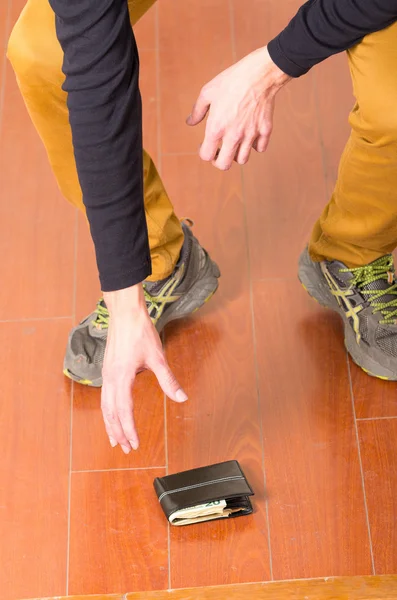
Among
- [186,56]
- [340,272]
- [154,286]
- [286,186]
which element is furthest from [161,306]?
[186,56]

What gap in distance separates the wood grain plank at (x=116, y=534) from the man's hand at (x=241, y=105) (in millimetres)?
649

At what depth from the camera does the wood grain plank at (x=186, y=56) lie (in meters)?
2.03

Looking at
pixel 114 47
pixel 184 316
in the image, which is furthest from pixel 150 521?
pixel 114 47

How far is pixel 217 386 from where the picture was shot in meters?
1.66

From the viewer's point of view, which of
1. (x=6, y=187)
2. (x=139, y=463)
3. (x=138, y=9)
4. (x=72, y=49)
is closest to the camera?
(x=72, y=49)

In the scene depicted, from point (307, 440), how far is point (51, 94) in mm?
814

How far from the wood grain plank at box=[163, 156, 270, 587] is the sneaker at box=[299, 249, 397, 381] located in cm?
22

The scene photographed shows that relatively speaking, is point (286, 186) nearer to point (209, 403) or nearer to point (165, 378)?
point (209, 403)

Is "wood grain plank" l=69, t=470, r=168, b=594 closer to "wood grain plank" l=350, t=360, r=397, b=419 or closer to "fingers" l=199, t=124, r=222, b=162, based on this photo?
"wood grain plank" l=350, t=360, r=397, b=419

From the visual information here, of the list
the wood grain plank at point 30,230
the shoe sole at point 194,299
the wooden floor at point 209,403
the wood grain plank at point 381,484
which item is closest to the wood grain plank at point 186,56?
the wooden floor at point 209,403

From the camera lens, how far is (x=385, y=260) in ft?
5.36

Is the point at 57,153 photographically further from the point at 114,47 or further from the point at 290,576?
the point at 290,576

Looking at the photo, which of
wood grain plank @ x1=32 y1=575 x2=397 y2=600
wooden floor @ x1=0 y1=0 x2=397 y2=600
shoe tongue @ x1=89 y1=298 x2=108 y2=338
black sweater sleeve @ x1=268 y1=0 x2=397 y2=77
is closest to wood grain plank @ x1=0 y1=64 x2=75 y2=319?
wooden floor @ x1=0 y1=0 x2=397 y2=600

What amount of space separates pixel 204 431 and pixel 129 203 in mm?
627
